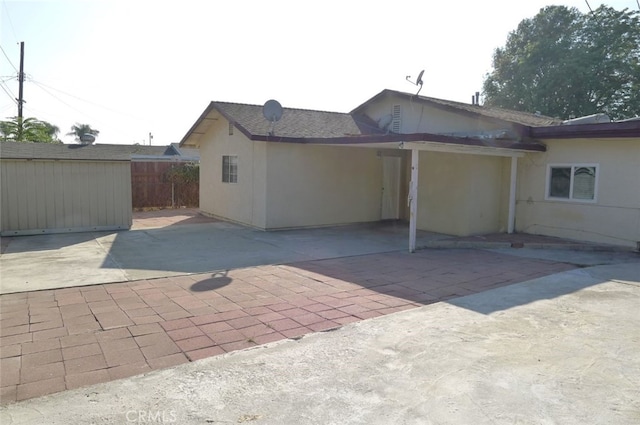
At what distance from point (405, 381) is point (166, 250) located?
685cm

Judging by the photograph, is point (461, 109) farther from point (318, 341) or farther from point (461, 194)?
point (318, 341)

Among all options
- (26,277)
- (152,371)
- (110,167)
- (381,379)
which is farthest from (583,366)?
(110,167)

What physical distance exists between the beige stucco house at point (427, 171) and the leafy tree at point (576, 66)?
16103 mm

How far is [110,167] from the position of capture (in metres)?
11.8

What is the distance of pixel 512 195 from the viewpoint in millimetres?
11734

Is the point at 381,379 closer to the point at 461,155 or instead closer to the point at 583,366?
the point at 583,366

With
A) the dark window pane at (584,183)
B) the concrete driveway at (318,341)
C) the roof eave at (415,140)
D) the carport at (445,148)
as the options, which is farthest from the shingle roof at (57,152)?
the dark window pane at (584,183)

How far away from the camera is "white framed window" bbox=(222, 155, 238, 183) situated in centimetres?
1376

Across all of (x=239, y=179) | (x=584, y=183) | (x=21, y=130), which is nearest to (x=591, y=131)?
(x=584, y=183)

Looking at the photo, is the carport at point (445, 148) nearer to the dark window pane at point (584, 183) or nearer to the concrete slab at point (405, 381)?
the dark window pane at point (584, 183)

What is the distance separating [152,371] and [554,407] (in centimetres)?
314

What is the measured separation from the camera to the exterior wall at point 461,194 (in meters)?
11.3

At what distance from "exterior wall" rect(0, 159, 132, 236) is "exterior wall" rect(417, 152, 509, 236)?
8.20 meters

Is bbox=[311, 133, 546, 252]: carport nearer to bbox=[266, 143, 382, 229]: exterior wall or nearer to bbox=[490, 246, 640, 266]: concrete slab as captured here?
bbox=[266, 143, 382, 229]: exterior wall
